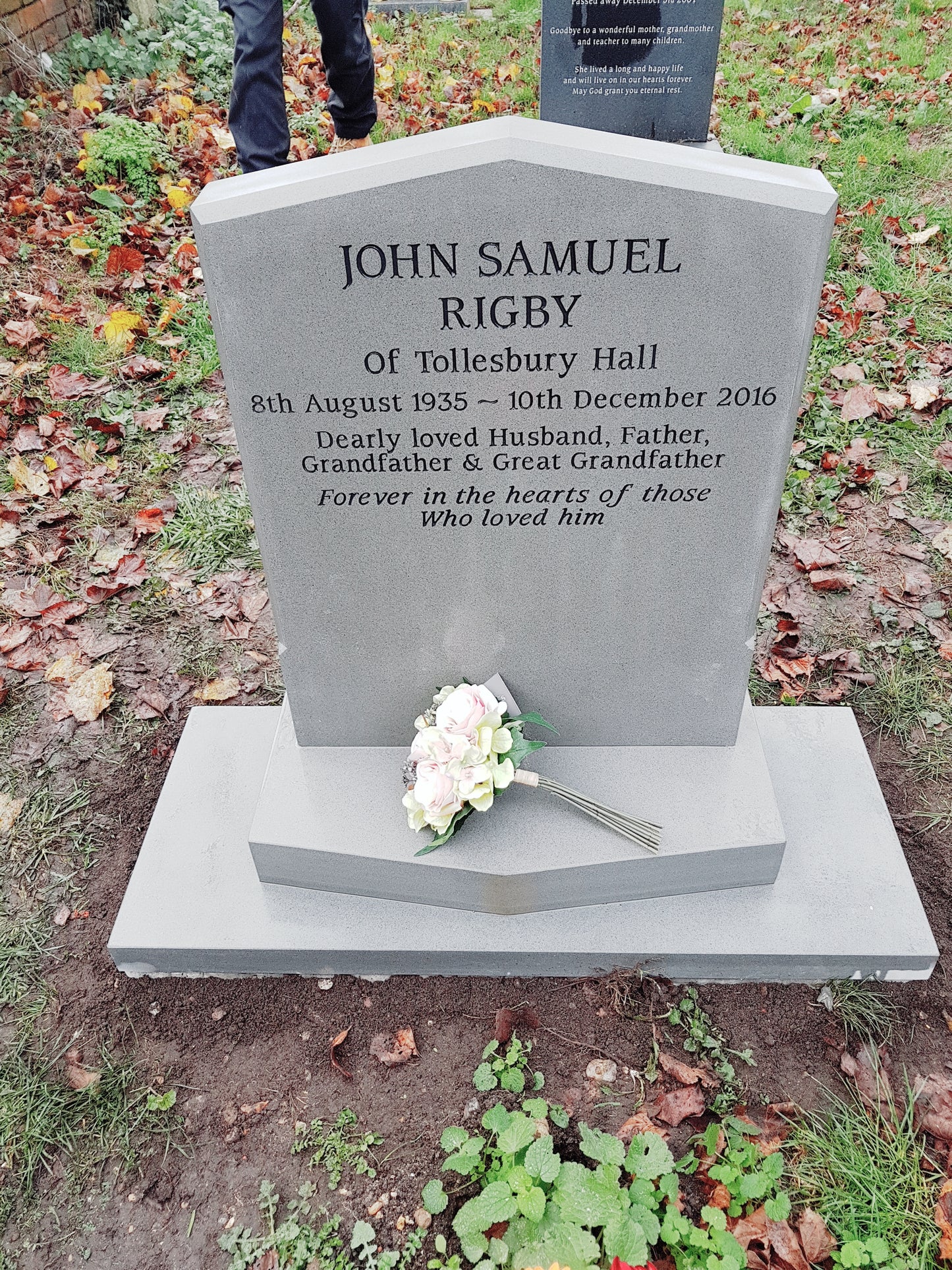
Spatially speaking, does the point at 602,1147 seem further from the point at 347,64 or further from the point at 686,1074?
the point at 347,64

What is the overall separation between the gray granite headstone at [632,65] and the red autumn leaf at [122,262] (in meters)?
2.39

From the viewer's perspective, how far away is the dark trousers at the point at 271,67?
161 inches

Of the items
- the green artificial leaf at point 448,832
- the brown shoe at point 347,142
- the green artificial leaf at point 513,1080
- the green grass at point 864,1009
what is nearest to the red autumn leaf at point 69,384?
the brown shoe at point 347,142

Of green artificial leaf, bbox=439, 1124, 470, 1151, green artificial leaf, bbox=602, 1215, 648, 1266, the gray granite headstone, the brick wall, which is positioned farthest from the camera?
the brick wall

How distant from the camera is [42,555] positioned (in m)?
3.57

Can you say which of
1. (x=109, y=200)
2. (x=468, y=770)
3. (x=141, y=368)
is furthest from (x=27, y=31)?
(x=468, y=770)

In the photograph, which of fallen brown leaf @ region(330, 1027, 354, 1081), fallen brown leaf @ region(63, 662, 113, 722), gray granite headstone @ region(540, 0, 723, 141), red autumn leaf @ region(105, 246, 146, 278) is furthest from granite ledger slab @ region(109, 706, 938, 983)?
gray granite headstone @ region(540, 0, 723, 141)

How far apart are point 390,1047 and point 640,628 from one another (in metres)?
1.21

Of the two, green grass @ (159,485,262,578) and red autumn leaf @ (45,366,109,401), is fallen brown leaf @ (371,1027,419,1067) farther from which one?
red autumn leaf @ (45,366,109,401)

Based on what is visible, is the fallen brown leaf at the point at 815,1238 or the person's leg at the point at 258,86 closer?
the fallen brown leaf at the point at 815,1238

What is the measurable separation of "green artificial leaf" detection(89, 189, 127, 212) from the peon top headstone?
164 inches

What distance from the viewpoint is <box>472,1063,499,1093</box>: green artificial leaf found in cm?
210

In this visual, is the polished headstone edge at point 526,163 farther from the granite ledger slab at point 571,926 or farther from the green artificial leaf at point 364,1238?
the green artificial leaf at point 364,1238

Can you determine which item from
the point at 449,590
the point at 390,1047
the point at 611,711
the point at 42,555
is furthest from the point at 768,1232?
the point at 42,555
